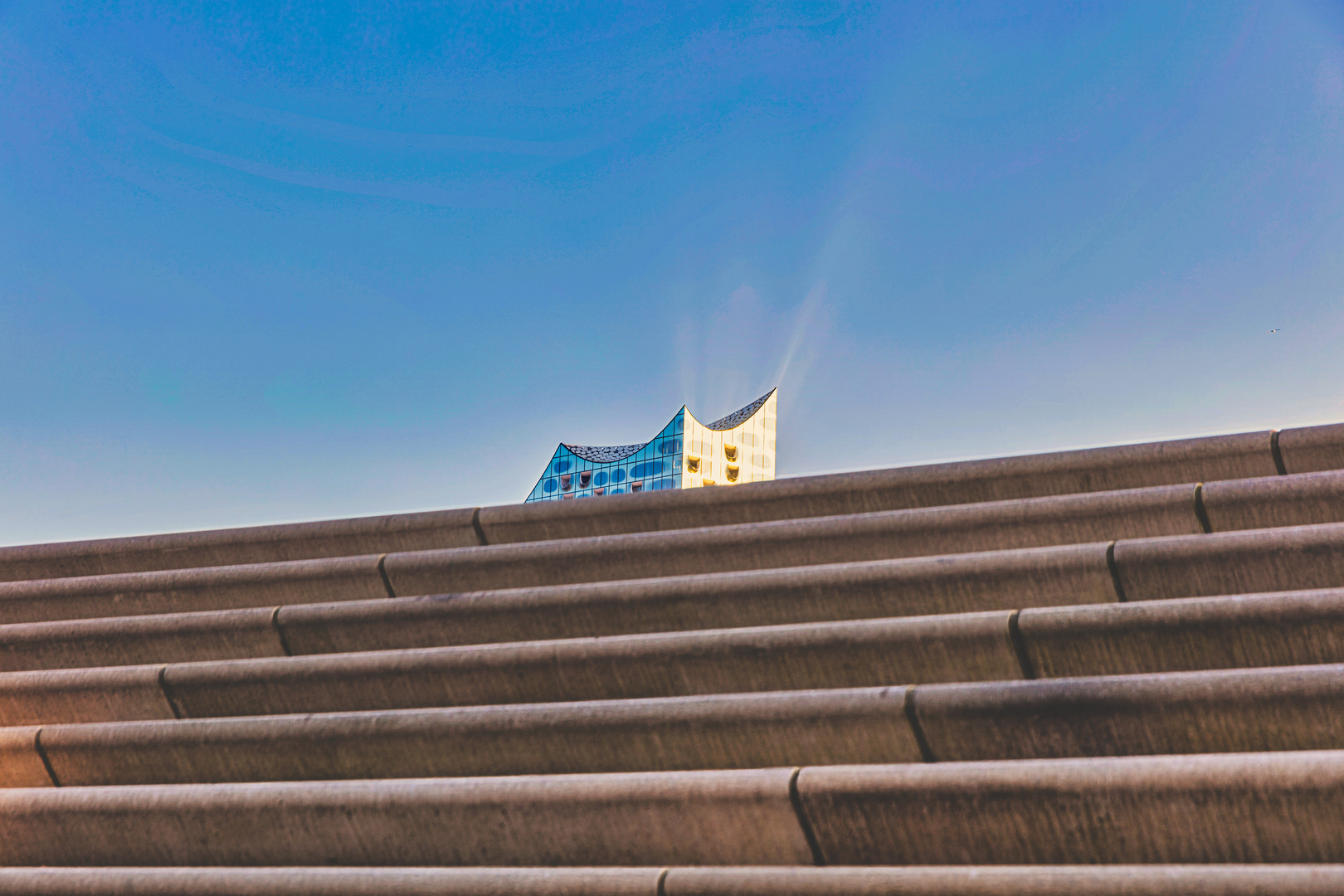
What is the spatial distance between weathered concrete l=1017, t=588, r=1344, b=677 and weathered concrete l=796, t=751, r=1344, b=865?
619 mm

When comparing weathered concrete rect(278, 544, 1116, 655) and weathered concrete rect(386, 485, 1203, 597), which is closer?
weathered concrete rect(278, 544, 1116, 655)

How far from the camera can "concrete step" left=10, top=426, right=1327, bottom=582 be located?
14.4ft

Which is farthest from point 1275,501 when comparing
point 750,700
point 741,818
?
point 741,818

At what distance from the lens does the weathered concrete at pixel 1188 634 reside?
2.82 meters

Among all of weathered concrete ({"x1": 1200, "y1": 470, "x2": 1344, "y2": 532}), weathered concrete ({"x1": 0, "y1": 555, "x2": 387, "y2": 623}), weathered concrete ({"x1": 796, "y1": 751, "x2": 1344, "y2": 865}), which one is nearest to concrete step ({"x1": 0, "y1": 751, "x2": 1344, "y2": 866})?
weathered concrete ({"x1": 796, "y1": 751, "x2": 1344, "y2": 865})

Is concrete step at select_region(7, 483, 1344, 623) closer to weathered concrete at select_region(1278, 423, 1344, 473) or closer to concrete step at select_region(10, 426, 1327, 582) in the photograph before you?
concrete step at select_region(10, 426, 1327, 582)

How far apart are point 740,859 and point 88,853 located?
2109mm

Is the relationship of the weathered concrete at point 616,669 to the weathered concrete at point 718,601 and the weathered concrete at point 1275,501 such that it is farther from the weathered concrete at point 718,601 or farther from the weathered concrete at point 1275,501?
the weathered concrete at point 1275,501

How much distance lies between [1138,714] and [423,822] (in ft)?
6.51

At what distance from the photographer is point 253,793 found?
10.1ft

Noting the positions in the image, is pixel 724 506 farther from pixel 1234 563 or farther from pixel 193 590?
pixel 193 590

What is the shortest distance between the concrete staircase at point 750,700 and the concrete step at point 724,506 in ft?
0.06

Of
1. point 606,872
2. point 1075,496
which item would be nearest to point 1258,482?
point 1075,496

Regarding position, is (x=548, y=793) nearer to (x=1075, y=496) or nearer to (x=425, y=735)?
(x=425, y=735)
